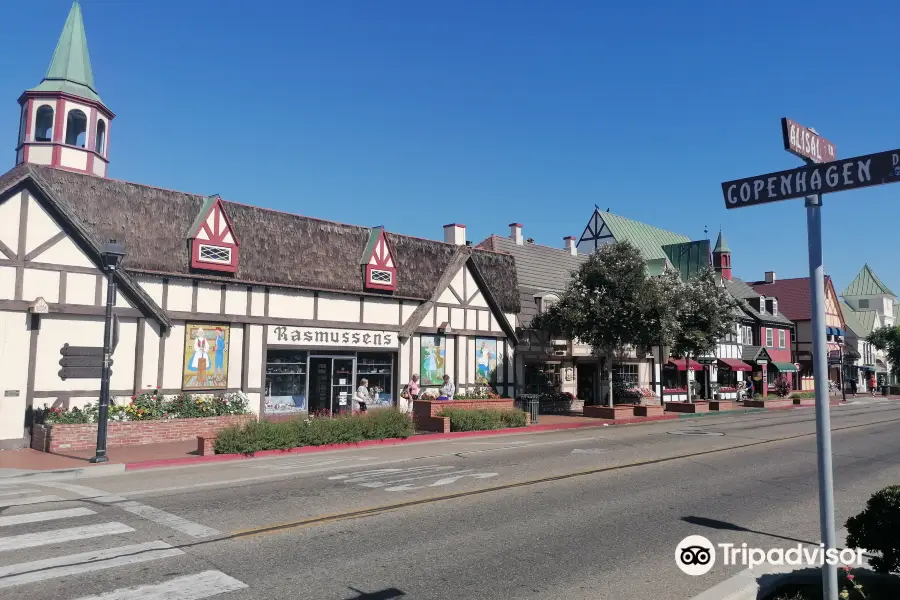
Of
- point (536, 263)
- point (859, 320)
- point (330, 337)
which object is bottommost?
point (330, 337)

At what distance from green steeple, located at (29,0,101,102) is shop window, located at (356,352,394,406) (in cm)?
1226

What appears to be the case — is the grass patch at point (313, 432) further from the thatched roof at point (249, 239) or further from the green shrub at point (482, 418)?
the thatched roof at point (249, 239)

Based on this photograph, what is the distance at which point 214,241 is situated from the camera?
1991 centimetres

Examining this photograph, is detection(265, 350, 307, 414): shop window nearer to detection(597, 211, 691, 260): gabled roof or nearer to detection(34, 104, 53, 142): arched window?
detection(34, 104, 53, 142): arched window

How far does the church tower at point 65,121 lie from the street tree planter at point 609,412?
819 inches

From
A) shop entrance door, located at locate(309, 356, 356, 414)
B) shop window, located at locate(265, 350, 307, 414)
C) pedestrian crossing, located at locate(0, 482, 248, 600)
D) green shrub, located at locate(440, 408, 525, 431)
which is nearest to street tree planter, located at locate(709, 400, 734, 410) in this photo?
green shrub, located at locate(440, 408, 525, 431)

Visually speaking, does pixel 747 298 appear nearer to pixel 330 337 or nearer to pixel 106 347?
pixel 330 337

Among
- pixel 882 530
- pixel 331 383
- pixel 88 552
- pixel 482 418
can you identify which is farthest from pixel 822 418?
pixel 331 383

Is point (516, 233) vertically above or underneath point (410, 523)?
above

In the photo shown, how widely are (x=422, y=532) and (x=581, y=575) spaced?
89.3 inches

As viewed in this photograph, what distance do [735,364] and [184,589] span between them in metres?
47.3

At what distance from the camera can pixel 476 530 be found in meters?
8.39

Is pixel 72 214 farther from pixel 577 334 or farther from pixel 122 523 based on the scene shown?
pixel 577 334

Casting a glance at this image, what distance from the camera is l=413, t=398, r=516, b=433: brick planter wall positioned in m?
21.0
